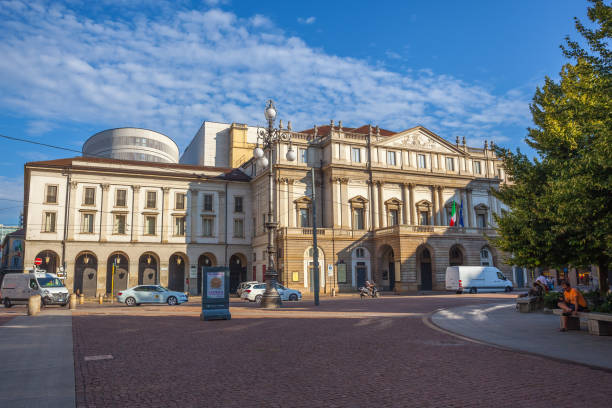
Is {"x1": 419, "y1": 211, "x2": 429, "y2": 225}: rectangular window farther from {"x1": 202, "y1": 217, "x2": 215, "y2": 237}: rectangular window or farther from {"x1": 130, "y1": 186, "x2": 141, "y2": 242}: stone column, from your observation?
{"x1": 130, "y1": 186, "x2": 141, "y2": 242}: stone column

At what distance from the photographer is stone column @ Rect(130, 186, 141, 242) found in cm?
4944

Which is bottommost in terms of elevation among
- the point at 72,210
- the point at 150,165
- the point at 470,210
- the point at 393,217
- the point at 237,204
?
the point at 393,217

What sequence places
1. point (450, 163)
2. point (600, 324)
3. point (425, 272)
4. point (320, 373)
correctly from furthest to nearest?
1. point (450, 163)
2. point (425, 272)
3. point (600, 324)
4. point (320, 373)

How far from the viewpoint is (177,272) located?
5156 cm

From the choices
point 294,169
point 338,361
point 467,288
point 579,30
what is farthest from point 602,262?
point 294,169

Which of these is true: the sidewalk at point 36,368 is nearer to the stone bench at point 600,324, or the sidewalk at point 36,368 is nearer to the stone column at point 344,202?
→ the stone bench at point 600,324

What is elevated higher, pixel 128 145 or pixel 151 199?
pixel 128 145

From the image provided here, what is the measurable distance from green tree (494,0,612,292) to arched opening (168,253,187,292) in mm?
39861

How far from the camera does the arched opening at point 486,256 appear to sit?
51.5 m

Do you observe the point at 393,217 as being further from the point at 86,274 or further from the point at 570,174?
the point at 570,174

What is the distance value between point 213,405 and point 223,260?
46987 mm

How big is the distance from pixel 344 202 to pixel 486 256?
Answer: 1713 centimetres

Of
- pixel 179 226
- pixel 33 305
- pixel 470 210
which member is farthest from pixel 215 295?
pixel 470 210

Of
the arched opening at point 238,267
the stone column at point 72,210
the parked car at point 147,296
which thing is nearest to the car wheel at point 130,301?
the parked car at point 147,296
